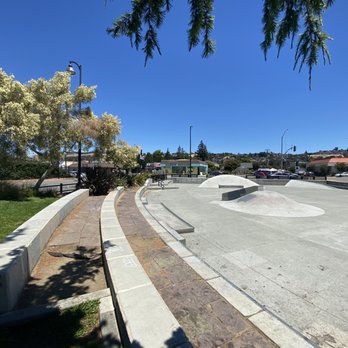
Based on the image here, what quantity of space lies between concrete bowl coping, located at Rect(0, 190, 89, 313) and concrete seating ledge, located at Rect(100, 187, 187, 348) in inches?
43.8

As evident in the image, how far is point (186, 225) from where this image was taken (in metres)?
8.12

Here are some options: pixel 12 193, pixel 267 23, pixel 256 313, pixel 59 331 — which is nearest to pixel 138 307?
pixel 59 331

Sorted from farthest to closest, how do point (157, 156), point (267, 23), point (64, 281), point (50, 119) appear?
point (157, 156)
point (50, 119)
point (64, 281)
point (267, 23)

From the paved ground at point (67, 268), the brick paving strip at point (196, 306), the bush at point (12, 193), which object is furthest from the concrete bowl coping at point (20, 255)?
the bush at point (12, 193)

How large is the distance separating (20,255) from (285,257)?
18.4 ft

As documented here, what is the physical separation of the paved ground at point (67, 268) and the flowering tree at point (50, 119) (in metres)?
6.39

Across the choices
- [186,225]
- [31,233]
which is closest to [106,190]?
[186,225]

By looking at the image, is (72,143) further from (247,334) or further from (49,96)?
(247,334)

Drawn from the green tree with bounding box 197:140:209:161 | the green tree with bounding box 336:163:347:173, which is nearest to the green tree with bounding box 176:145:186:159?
the green tree with bounding box 197:140:209:161

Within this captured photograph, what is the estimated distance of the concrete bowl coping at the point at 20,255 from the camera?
2.52m

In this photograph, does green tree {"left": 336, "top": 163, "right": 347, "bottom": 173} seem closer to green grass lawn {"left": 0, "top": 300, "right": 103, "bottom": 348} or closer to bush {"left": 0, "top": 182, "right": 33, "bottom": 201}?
bush {"left": 0, "top": 182, "right": 33, "bottom": 201}

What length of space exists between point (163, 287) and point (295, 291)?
104 inches

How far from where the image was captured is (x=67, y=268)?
12.4ft

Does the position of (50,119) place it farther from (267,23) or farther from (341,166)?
(341,166)
